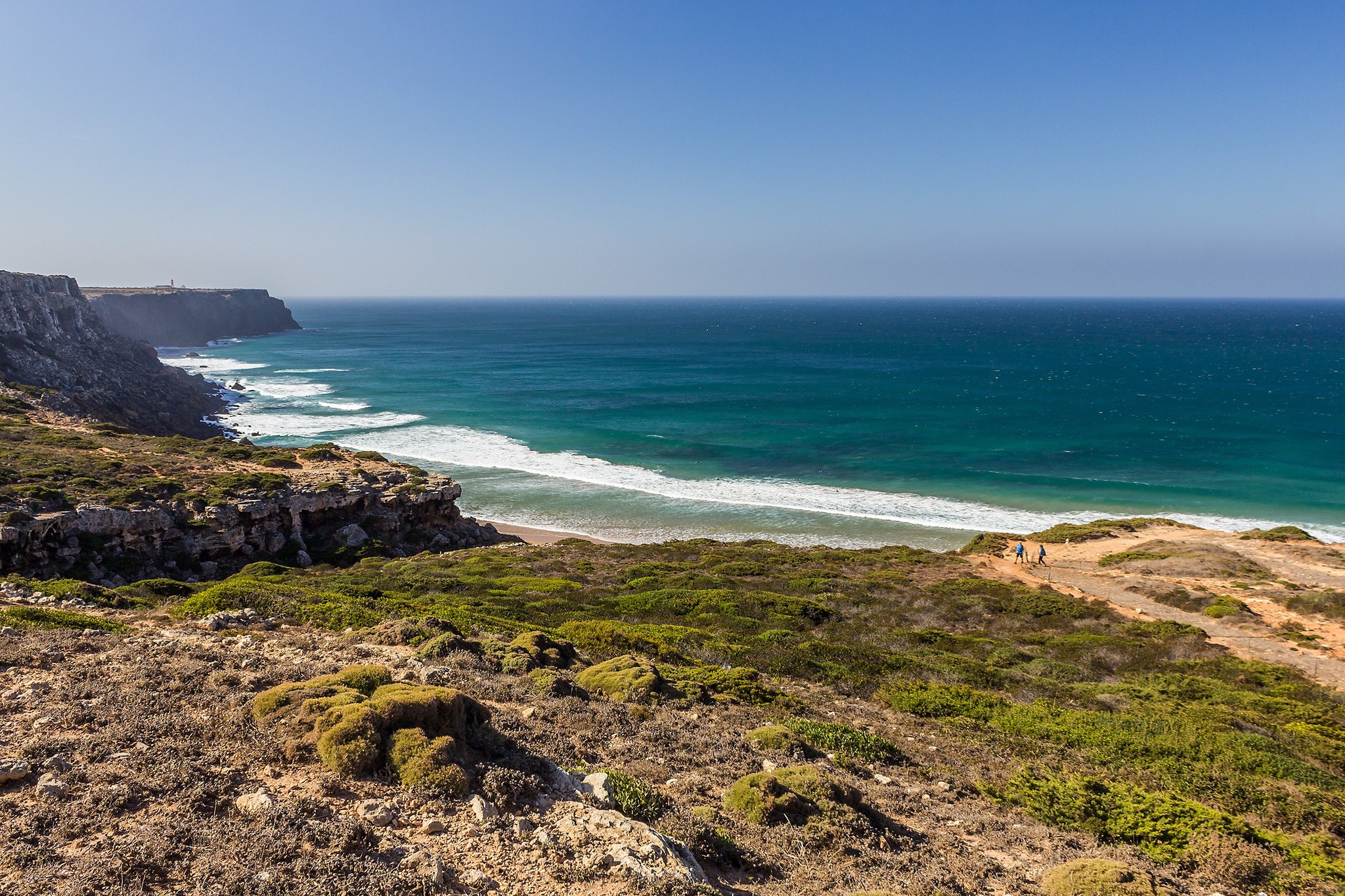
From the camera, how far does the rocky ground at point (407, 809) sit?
5.79 metres

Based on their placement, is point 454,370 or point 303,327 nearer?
point 454,370

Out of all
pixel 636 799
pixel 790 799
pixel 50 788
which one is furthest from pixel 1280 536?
pixel 50 788

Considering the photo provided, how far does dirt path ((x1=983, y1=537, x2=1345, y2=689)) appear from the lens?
18.7 metres

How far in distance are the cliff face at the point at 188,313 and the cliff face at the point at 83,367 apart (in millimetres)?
43553

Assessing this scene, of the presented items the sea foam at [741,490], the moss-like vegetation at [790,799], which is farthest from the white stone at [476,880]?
the sea foam at [741,490]

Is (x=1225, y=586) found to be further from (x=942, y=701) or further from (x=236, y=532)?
(x=236, y=532)

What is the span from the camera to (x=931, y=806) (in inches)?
356

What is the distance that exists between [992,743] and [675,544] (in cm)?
2145

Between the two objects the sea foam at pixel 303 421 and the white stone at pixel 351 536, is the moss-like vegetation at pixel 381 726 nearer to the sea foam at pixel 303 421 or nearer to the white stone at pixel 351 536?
the white stone at pixel 351 536

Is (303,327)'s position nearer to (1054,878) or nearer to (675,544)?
(675,544)

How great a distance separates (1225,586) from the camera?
25594 mm

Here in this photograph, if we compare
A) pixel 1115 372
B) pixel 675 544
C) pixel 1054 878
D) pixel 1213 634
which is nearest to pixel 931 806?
pixel 1054 878

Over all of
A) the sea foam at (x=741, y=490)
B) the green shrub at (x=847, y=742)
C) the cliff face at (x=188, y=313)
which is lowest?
the sea foam at (x=741, y=490)

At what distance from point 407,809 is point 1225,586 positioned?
3087 centimetres
